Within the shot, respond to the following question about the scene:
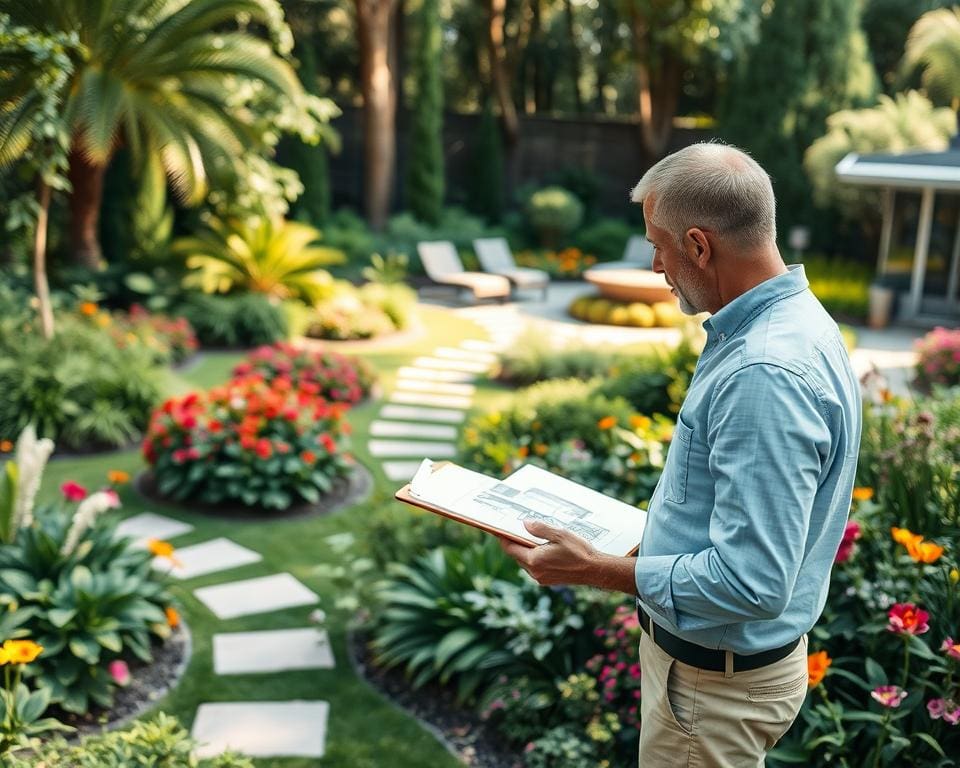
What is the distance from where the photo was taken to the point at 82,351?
7672 millimetres

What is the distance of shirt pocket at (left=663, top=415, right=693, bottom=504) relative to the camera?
1.68 m

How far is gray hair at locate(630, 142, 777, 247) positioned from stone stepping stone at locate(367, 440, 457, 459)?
5.32 meters

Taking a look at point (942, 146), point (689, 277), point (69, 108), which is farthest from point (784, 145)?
point (689, 277)

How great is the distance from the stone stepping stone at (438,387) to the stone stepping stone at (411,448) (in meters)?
1.52

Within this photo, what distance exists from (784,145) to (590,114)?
11.2 meters

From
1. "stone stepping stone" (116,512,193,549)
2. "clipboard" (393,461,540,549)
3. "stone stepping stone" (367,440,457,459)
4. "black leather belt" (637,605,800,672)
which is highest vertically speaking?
"clipboard" (393,461,540,549)

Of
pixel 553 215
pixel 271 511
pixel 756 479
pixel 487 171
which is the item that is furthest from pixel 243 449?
pixel 487 171

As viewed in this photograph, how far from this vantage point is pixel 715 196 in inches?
62.4

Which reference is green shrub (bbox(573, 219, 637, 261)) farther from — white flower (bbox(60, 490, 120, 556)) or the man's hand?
the man's hand

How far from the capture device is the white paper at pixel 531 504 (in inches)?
74.8

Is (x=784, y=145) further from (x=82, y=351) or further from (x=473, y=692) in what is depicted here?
(x=473, y=692)

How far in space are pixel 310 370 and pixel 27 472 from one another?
14.4 feet

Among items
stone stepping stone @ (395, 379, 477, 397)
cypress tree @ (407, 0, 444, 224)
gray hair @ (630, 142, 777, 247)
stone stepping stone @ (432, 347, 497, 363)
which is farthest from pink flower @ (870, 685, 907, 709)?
cypress tree @ (407, 0, 444, 224)

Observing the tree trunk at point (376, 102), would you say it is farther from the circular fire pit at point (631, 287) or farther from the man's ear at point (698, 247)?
the man's ear at point (698, 247)
